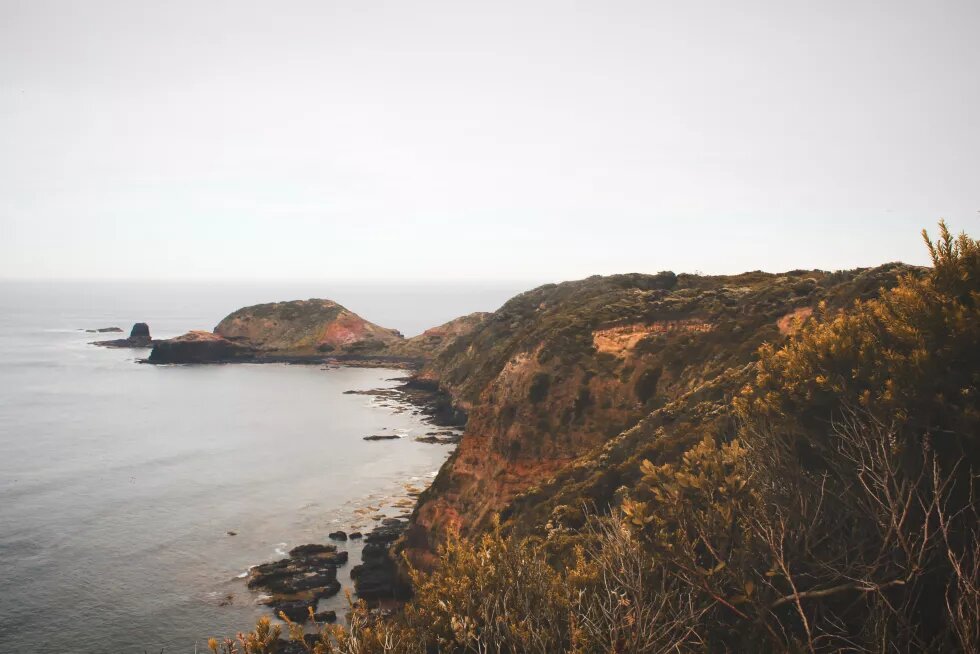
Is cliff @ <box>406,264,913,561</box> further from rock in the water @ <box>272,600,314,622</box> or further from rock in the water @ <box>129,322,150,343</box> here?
rock in the water @ <box>129,322,150,343</box>

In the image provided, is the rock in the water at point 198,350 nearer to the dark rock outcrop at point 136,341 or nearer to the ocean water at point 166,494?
the dark rock outcrop at point 136,341

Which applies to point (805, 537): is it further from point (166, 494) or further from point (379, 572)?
point (166, 494)

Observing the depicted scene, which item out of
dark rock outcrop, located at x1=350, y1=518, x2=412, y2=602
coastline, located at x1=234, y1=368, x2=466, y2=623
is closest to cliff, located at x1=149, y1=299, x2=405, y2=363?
coastline, located at x1=234, y1=368, x2=466, y2=623

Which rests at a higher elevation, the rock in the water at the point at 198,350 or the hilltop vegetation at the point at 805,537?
the hilltop vegetation at the point at 805,537

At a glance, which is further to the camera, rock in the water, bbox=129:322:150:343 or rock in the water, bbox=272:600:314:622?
rock in the water, bbox=129:322:150:343

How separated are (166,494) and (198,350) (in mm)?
111421

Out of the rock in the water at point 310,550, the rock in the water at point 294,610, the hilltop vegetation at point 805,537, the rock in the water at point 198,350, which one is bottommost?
the rock in the water at point 294,610

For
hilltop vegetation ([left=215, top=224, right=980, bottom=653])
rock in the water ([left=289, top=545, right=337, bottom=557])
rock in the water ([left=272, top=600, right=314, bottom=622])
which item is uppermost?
hilltop vegetation ([left=215, top=224, right=980, bottom=653])

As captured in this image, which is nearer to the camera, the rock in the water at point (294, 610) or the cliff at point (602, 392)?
the cliff at point (602, 392)

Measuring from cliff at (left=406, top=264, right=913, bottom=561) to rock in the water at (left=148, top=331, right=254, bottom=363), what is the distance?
424 ft

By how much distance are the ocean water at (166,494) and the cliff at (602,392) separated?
38.4ft

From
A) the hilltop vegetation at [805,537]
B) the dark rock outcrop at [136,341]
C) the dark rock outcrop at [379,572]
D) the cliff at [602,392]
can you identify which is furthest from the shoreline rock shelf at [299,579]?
the dark rock outcrop at [136,341]

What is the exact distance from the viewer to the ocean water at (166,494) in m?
36.5

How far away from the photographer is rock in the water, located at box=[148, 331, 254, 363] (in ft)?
513
